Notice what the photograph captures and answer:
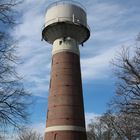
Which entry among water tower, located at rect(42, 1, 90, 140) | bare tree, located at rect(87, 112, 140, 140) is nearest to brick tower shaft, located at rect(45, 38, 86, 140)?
water tower, located at rect(42, 1, 90, 140)

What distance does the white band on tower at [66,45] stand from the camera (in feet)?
88.0

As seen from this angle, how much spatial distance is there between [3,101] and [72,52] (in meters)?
15.8

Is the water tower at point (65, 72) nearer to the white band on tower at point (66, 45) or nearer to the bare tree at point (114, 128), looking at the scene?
the white band on tower at point (66, 45)

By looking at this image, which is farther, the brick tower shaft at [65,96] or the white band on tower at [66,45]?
the white band on tower at [66,45]

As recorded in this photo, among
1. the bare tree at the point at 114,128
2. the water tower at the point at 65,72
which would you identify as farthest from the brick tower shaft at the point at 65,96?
the bare tree at the point at 114,128

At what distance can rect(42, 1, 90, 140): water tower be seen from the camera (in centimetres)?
2386

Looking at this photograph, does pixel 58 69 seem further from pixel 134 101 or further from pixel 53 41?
pixel 134 101

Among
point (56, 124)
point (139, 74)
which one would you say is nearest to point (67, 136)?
point (56, 124)

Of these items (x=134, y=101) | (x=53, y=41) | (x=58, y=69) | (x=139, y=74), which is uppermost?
(x=53, y=41)

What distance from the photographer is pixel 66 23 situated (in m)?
27.2

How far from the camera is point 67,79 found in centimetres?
2547

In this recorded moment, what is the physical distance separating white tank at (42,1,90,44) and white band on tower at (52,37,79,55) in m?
0.44

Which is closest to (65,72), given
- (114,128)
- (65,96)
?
(65,96)

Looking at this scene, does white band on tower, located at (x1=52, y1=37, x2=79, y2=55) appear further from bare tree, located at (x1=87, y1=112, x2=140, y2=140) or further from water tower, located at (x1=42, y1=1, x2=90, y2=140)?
bare tree, located at (x1=87, y1=112, x2=140, y2=140)
